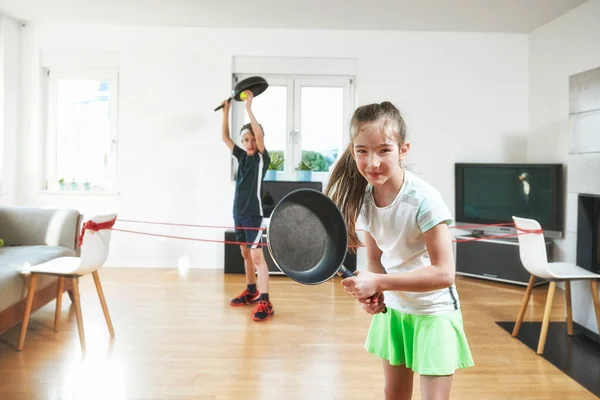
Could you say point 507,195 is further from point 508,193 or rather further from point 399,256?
point 399,256

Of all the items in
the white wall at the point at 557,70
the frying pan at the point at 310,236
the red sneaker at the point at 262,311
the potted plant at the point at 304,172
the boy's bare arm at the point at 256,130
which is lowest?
the red sneaker at the point at 262,311

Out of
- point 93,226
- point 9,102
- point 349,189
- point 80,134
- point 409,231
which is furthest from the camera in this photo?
point 80,134

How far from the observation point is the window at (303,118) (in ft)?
17.4

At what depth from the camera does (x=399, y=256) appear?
1288 mm

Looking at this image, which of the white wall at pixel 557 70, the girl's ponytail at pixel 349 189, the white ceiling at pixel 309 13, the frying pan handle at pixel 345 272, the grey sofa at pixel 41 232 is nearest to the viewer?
the frying pan handle at pixel 345 272

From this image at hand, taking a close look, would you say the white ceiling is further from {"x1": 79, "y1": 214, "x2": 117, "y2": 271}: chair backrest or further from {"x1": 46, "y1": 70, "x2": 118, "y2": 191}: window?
{"x1": 79, "y1": 214, "x2": 117, "y2": 271}: chair backrest

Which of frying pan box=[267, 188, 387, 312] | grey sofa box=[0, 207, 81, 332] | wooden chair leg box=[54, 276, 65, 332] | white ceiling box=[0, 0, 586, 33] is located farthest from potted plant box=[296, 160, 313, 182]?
frying pan box=[267, 188, 387, 312]

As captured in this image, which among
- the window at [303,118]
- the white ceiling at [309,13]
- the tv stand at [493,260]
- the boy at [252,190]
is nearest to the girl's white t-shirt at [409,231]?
the boy at [252,190]

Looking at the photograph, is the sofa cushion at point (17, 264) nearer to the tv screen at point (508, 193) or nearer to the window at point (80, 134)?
the window at point (80, 134)

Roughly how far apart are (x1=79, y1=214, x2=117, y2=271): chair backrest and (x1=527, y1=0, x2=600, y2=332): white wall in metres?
3.46

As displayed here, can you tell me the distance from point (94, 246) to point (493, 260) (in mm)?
3631

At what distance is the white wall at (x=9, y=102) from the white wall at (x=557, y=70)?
540cm

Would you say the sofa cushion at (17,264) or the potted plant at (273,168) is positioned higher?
the potted plant at (273,168)

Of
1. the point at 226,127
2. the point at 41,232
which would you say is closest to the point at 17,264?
the point at 41,232
